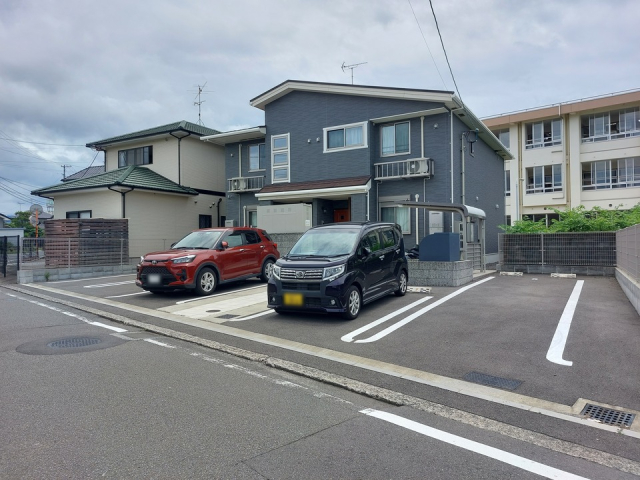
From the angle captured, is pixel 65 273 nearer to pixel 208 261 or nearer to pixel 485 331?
pixel 208 261

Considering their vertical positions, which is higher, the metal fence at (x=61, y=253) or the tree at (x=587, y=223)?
the tree at (x=587, y=223)

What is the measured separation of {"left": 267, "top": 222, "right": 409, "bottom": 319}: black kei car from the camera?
7910mm

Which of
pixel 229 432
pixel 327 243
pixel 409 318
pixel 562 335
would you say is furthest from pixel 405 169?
pixel 229 432

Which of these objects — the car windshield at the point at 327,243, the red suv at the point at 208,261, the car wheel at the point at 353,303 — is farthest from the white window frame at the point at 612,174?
the car wheel at the point at 353,303

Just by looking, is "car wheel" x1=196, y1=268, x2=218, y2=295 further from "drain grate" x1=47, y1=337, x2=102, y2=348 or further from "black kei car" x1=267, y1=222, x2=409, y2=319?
"drain grate" x1=47, y1=337, x2=102, y2=348

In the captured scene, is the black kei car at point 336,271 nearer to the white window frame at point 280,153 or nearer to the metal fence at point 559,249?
the metal fence at point 559,249

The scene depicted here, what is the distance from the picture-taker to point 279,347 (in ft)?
21.6

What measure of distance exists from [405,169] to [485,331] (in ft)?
35.6

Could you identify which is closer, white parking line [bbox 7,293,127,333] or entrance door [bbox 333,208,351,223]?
white parking line [bbox 7,293,127,333]

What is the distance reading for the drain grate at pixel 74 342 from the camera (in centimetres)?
658

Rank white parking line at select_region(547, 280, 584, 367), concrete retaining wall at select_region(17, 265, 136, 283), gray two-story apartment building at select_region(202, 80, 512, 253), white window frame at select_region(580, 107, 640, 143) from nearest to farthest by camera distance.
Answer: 1. white parking line at select_region(547, 280, 584, 367)
2. concrete retaining wall at select_region(17, 265, 136, 283)
3. gray two-story apartment building at select_region(202, 80, 512, 253)
4. white window frame at select_region(580, 107, 640, 143)

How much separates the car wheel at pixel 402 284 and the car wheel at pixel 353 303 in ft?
7.19

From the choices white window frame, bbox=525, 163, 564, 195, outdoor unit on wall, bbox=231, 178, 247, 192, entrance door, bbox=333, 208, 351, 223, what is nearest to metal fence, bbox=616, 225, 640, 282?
entrance door, bbox=333, 208, 351, 223

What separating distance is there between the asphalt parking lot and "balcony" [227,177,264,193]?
10147 mm
